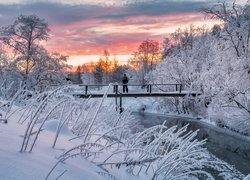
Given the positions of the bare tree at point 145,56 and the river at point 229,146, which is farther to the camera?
the bare tree at point 145,56

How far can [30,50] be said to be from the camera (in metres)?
24.0

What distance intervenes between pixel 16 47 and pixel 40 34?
6.43ft

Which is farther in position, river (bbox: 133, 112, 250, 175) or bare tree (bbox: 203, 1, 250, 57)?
bare tree (bbox: 203, 1, 250, 57)

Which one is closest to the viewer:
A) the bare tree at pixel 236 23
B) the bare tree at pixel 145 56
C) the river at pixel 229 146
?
the river at pixel 229 146

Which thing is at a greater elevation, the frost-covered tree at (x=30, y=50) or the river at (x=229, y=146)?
the frost-covered tree at (x=30, y=50)

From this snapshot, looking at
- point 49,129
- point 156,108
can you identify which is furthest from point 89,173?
point 156,108

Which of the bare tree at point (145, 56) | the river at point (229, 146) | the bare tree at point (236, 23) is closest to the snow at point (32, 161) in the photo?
the river at point (229, 146)

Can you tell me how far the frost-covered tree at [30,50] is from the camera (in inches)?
938

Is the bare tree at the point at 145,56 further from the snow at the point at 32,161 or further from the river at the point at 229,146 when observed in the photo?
the snow at the point at 32,161

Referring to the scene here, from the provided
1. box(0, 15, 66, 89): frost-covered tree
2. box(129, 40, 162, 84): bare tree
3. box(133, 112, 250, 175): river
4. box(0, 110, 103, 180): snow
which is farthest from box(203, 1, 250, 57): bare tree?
box(129, 40, 162, 84): bare tree

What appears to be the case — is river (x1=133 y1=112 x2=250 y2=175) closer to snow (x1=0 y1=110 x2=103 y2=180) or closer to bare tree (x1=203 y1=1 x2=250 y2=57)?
bare tree (x1=203 y1=1 x2=250 y2=57)

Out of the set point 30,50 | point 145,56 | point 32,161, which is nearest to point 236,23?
point 30,50

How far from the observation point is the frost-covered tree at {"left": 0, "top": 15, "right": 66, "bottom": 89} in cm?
2381

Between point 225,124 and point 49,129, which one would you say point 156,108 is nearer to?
point 225,124
